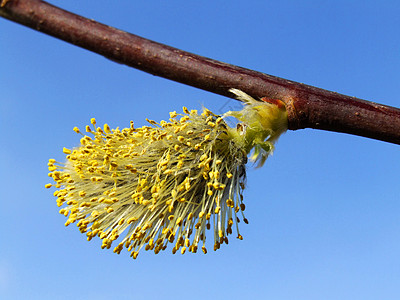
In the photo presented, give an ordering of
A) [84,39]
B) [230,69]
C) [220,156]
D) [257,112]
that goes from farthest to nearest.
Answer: [220,156] < [257,112] < [230,69] < [84,39]

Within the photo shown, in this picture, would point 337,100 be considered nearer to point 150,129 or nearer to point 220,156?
point 220,156

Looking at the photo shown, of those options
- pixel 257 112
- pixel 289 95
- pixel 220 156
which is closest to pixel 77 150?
pixel 220 156

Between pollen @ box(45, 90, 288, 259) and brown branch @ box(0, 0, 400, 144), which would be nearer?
brown branch @ box(0, 0, 400, 144)

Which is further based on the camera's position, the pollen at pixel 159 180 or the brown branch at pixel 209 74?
the pollen at pixel 159 180

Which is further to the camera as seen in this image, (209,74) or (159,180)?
(159,180)
